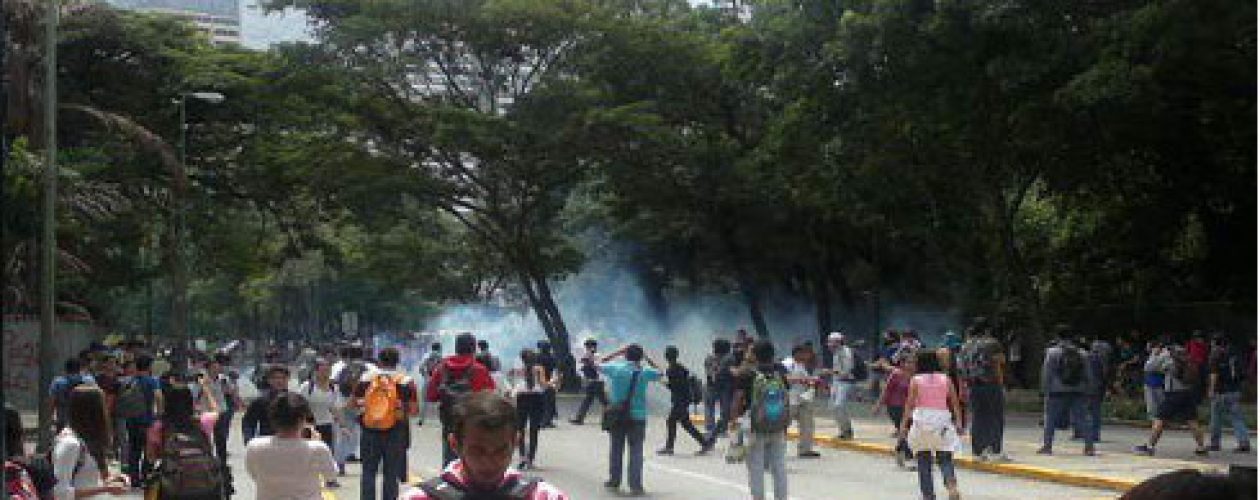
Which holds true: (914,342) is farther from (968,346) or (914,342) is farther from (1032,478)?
(1032,478)

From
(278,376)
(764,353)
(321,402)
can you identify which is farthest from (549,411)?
(278,376)

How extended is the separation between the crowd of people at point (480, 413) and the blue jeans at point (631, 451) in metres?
0.02

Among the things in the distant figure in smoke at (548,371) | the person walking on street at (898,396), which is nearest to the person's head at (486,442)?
the person walking on street at (898,396)

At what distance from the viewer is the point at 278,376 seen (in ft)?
46.2

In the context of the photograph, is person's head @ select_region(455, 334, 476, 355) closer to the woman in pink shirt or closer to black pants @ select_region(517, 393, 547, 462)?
the woman in pink shirt

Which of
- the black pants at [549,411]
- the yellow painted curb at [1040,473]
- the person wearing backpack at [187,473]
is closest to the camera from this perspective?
the person wearing backpack at [187,473]

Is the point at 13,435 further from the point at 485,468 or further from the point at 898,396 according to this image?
the point at 898,396

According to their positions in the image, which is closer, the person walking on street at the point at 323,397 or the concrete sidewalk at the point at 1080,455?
the person walking on street at the point at 323,397

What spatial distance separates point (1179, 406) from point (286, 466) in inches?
547

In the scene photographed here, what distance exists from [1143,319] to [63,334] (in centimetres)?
2278

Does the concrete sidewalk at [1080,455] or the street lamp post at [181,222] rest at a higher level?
the street lamp post at [181,222]

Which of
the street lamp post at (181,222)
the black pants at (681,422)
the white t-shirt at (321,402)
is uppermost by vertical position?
the street lamp post at (181,222)

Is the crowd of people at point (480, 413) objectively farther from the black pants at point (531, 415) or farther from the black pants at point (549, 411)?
the black pants at point (549, 411)

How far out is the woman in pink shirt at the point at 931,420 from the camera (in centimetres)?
1409
